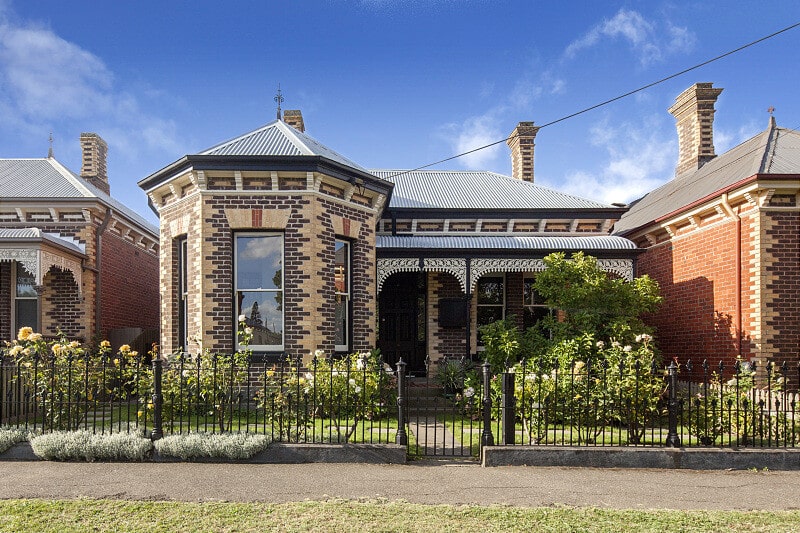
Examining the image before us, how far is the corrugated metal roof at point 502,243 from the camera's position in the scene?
40.5 feet

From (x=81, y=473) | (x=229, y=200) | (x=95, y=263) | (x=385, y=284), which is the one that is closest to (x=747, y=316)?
(x=385, y=284)

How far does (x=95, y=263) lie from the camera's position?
46.6ft

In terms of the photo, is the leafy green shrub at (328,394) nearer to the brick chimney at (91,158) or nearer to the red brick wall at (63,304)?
the red brick wall at (63,304)

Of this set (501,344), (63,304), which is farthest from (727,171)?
(63,304)

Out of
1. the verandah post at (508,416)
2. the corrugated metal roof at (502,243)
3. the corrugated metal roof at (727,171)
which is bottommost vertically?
the verandah post at (508,416)

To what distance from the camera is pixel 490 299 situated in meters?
14.2

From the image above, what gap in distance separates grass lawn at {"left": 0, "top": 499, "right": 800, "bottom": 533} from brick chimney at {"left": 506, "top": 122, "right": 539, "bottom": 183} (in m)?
13.7

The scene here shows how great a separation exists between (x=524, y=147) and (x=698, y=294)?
7875 mm

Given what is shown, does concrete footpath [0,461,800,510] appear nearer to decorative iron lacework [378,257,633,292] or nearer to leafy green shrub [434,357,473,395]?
leafy green shrub [434,357,473,395]

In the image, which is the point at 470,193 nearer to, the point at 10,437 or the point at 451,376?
the point at 451,376

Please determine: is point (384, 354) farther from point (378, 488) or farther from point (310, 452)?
point (378, 488)

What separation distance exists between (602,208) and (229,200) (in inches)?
351

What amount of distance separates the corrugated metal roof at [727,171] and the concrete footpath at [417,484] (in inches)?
255

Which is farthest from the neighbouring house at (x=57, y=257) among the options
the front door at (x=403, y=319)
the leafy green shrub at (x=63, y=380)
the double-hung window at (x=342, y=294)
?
the double-hung window at (x=342, y=294)
